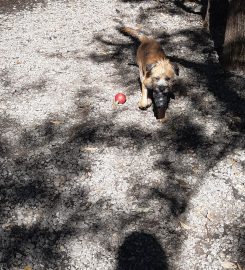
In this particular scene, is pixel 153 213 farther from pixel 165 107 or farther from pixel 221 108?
pixel 221 108

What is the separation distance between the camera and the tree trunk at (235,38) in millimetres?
5988

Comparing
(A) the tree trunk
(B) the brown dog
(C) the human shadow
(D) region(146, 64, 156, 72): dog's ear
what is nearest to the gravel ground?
(C) the human shadow

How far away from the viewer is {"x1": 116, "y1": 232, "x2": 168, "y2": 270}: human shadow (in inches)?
148

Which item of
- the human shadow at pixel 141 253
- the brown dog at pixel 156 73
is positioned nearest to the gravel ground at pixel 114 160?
the human shadow at pixel 141 253

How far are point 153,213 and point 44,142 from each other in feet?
6.36

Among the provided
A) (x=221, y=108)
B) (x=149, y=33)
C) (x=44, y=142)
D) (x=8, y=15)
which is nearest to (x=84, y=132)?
(x=44, y=142)

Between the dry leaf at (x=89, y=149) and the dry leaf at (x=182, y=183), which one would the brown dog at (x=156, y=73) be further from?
the dry leaf at (x=182, y=183)

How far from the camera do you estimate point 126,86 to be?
641 cm

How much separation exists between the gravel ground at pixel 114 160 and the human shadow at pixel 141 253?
1 centimetres

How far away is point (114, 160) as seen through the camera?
499cm

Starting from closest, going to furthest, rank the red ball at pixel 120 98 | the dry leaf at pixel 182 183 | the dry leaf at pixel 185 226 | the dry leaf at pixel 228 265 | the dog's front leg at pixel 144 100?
1. the dry leaf at pixel 228 265
2. the dry leaf at pixel 185 226
3. the dry leaf at pixel 182 183
4. the dog's front leg at pixel 144 100
5. the red ball at pixel 120 98

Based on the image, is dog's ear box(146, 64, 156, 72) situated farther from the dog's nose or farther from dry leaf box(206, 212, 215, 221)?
dry leaf box(206, 212, 215, 221)

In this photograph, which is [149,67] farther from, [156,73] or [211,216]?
[211,216]

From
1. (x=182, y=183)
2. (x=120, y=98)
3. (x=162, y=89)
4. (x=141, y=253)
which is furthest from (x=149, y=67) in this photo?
(x=141, y=253)
